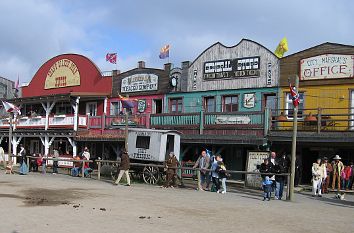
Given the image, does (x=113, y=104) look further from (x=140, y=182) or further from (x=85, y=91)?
(x=140, y=182)

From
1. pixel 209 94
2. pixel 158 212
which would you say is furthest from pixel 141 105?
pixel 158 212

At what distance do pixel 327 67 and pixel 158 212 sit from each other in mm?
14301

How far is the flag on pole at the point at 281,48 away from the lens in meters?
24.6

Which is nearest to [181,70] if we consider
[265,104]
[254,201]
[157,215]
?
[265,104]

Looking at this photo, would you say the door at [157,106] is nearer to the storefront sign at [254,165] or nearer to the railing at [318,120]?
the railing at [318,120]

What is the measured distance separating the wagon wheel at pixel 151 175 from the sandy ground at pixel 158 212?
386cm

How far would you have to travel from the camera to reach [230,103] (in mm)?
27016

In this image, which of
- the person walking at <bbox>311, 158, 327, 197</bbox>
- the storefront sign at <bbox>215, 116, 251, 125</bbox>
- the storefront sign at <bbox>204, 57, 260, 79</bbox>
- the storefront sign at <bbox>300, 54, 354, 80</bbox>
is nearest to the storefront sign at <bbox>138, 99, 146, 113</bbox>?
the storefront sign at <bbox>204, 57, 260, 79</bbox>

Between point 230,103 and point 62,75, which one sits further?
point 62,75

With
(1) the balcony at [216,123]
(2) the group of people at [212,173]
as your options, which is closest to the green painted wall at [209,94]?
(1) the balcony at [216,123]

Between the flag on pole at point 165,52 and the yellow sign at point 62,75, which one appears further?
the yellow sign at point 62,75

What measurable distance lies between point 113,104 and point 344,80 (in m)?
16.0

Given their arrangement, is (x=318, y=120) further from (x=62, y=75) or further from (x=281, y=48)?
(x=62, y=75)

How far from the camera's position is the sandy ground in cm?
996
